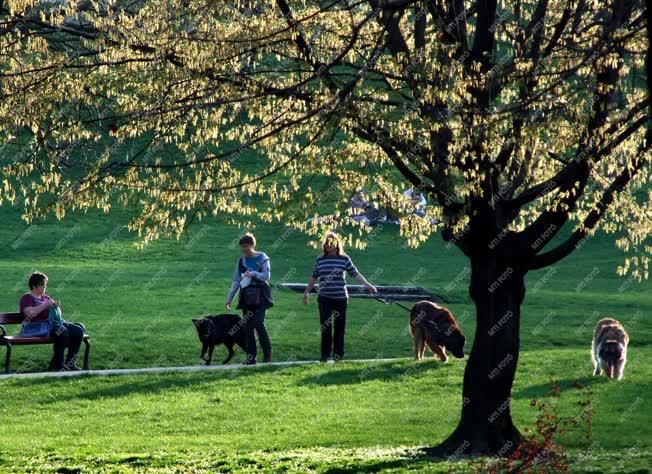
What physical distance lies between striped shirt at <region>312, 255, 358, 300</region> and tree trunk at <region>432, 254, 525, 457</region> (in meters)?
6.12

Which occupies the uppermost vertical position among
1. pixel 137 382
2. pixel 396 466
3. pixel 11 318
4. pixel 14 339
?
pixel 11 318

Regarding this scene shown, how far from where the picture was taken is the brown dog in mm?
19859

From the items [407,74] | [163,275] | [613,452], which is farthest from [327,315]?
[163,275]

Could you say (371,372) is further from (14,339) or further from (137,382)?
(14,339)

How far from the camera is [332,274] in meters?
20.1

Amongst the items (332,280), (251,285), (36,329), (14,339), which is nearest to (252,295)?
(251,285)

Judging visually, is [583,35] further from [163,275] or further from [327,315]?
[163,275]

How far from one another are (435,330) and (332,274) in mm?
2207

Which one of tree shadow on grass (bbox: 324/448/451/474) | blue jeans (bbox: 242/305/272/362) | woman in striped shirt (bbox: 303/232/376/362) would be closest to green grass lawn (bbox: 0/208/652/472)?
tree shadow on grass (bbox: 324/448/451/474)

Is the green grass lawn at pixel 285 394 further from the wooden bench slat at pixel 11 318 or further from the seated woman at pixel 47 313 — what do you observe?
the wooden bench slat at pixel 11 318

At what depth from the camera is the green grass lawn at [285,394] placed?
45.6ft

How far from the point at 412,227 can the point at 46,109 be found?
4.11m

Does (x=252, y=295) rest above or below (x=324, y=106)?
below

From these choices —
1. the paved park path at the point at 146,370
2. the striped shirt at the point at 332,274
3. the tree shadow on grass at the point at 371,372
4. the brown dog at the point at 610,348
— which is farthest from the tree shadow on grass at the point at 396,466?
the paved park path at the point at 146,370
